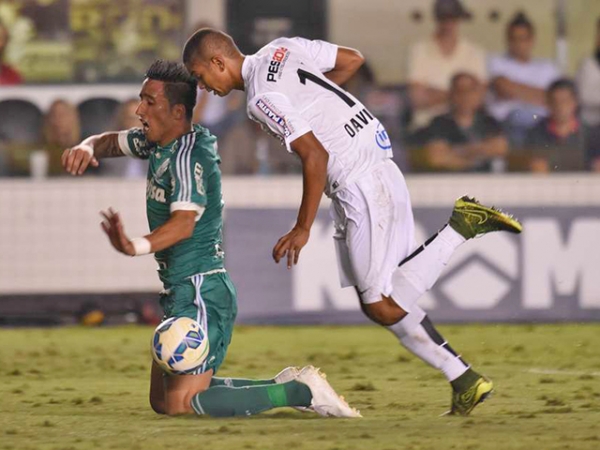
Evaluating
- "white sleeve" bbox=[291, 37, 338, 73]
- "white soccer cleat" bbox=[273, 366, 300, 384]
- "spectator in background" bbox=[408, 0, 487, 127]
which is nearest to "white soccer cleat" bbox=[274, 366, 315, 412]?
"white soccer cleat" bbox=[273, 366, 300, 384]

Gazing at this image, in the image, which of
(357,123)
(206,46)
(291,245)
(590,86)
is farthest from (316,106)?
(590,86)

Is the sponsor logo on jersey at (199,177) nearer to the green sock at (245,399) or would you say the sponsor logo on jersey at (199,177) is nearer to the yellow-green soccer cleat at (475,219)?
the green sock at (245,399)

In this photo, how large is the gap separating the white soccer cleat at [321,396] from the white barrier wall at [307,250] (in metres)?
6.81

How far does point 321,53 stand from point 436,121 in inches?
285

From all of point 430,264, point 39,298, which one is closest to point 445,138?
point 39,298

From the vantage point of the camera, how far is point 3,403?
8.43 metres

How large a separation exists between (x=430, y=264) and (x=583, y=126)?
7.81 meters

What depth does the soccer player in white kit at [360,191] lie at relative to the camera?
7.54 m

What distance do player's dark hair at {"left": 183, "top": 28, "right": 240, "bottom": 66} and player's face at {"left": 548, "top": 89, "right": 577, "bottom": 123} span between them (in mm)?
8198

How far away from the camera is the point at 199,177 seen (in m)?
7.45

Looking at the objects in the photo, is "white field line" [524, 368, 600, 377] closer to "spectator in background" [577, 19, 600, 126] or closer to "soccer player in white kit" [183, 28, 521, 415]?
"soccer player in white kit" [183, 28, 521, 415]

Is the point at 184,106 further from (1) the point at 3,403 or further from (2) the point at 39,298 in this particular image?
(2) the point at 39,298

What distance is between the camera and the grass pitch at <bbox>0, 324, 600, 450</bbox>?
669 centimetres

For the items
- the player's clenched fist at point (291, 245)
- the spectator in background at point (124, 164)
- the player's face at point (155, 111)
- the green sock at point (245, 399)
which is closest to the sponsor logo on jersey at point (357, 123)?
the player's clenched fist at point (291, 245)
